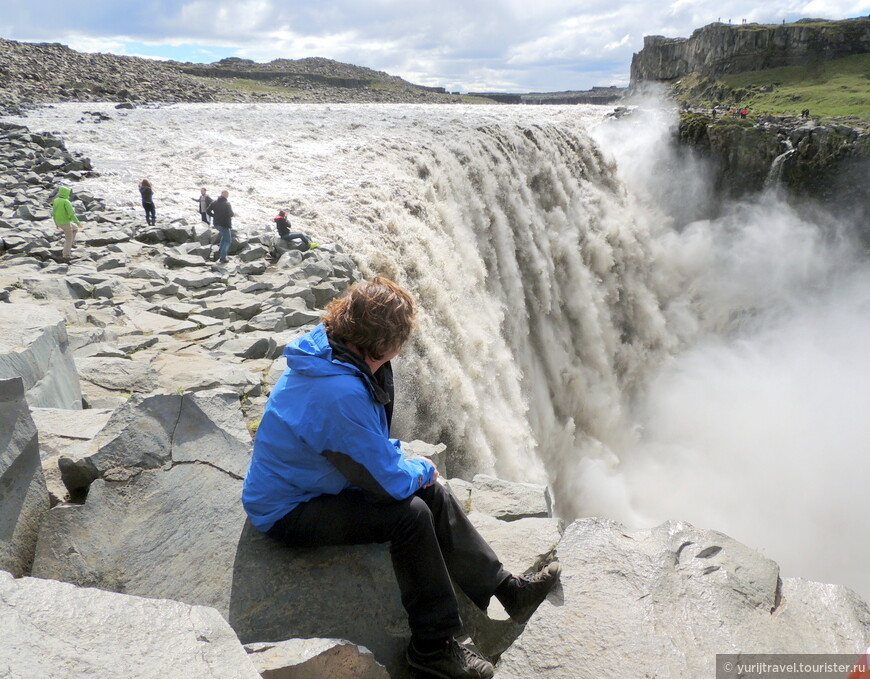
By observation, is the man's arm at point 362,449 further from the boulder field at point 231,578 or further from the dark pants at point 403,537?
the boulder field at point 231,578

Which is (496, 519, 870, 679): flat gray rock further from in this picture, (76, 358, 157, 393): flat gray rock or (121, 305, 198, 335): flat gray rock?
(121, 305, 198, 335): flat gray rock

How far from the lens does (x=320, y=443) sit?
3000mm

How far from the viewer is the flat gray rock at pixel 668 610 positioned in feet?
10.6

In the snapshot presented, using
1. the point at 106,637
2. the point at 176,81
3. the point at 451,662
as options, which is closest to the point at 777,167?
the point at 451,662

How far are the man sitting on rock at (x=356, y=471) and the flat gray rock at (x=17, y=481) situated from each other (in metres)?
1.14

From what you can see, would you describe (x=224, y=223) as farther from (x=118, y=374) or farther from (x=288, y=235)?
(x=118, y=374)

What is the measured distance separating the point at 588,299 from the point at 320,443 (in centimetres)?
1645

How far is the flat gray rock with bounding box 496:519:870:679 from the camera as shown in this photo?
3223 millimetres

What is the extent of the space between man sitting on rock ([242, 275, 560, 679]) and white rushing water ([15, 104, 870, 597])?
17.1 ft

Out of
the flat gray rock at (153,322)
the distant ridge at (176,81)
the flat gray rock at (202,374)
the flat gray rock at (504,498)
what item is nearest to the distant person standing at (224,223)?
the flat gray rock at (153,322)

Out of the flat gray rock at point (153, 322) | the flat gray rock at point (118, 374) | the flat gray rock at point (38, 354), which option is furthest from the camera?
the flat gray rock at point (153, 322)

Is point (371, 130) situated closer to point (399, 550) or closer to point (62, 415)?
point (62, 415)

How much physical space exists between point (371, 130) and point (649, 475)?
14.8m

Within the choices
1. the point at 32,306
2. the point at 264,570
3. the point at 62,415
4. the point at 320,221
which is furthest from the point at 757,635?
the point at 320,221
